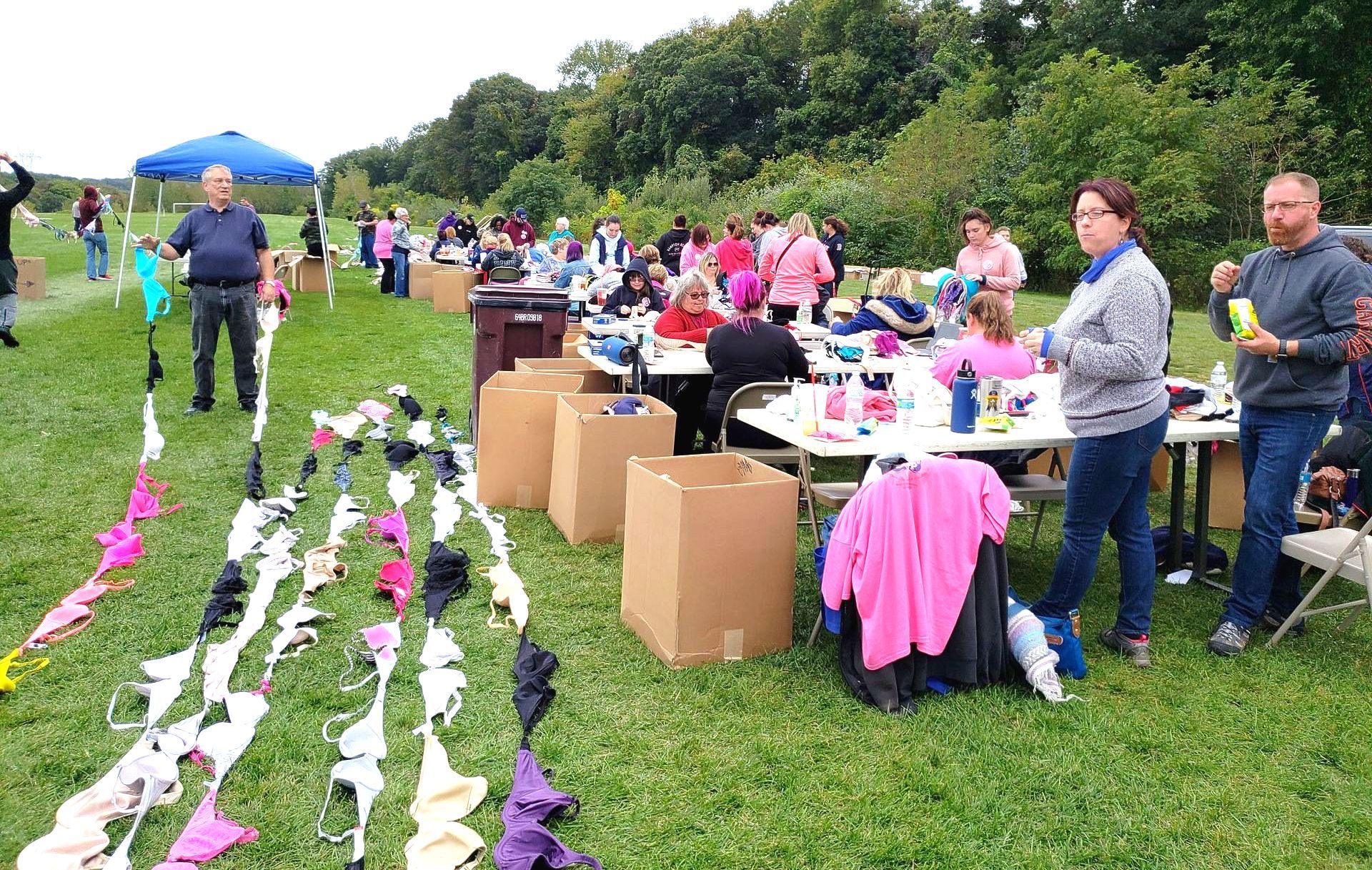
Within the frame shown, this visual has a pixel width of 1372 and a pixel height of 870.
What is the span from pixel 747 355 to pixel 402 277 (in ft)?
42.9

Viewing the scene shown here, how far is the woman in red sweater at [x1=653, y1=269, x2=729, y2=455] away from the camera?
6.04m

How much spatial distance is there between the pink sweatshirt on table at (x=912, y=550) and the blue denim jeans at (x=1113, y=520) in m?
0.49

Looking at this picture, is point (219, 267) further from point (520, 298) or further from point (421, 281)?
point (421, 281)

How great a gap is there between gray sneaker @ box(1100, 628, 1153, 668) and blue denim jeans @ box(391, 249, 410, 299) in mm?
14735

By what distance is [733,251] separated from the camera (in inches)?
431

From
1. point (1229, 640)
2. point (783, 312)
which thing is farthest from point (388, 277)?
point (1229, 640)

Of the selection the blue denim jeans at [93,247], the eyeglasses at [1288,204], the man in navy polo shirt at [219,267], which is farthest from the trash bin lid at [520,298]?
the blue denim jeans at [93,247]

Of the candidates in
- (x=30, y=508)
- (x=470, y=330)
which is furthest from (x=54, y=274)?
(x=30, y=508)

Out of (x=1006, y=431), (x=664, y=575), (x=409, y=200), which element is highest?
(x=409, y=200)

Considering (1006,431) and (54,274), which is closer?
(1006,431)

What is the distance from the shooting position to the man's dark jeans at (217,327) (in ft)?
21.9

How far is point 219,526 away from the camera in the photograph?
466 cm

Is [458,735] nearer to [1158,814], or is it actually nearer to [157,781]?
[157,781]

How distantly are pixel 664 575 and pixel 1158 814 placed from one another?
1632 millimetres
